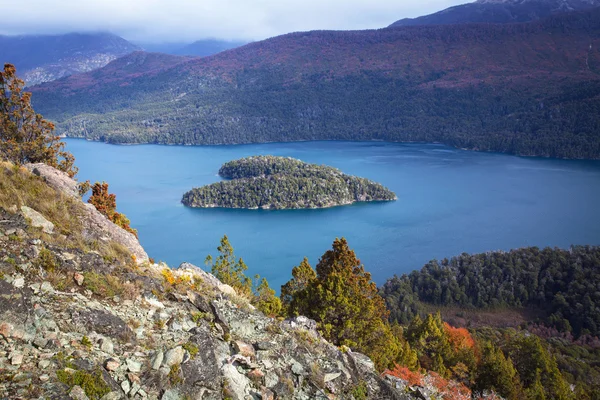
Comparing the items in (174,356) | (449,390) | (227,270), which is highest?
(174,356)

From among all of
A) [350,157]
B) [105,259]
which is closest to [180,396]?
[105,259]

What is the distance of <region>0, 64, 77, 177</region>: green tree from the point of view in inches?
755

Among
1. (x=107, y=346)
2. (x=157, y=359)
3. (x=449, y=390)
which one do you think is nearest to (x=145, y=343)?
(x=157, y=359)

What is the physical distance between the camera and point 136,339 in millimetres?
7570

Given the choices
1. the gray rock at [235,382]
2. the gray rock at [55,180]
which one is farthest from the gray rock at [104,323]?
the gray rock at [55,180]

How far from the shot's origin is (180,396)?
6.89m

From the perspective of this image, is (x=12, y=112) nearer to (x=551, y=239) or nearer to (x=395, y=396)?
(x=395, y=396)

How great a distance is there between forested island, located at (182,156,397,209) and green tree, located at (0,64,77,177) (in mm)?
62527

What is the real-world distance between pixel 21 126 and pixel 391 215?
67539 mm

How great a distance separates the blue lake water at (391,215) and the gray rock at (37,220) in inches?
1591

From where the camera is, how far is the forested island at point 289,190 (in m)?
85.3

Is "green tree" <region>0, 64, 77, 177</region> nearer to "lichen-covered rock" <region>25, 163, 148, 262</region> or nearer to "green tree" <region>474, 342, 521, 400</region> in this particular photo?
"lichen-covered rock" <region>25, 163, 148, 262</region>

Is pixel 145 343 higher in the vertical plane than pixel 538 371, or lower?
higher

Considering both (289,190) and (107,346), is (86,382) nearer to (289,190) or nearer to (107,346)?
(107,346)
